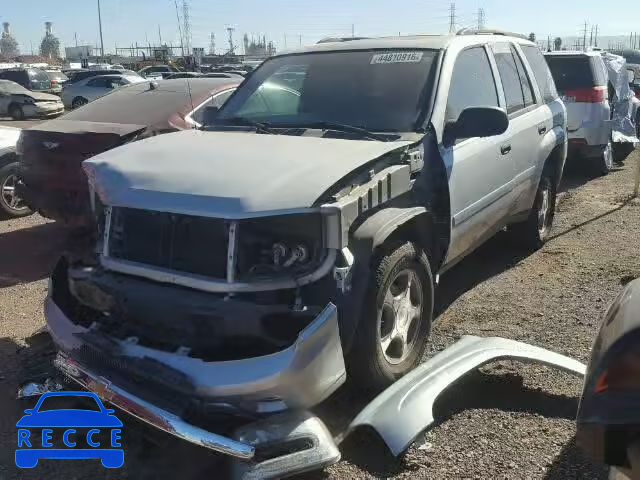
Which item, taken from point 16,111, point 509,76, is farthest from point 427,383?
point 16,111

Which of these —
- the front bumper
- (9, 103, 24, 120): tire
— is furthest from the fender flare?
(9, 103, 24, 120): tire

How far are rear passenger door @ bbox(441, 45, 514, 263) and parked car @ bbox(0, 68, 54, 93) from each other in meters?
26.0

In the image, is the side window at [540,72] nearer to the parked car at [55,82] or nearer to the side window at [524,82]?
the side window at [524,82]

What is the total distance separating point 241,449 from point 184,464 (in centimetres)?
74

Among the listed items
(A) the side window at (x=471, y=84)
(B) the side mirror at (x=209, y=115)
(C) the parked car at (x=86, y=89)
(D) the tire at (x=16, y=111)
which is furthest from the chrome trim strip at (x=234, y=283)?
(C) the parked car at (x=86, y=89)

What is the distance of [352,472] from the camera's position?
317cm

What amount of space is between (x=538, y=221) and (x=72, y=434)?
4.67 meters

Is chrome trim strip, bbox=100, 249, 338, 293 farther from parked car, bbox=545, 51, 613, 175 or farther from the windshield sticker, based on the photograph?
parked car, bbox=545, 51, 613, 175

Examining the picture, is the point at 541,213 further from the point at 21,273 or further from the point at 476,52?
the point at 21,273

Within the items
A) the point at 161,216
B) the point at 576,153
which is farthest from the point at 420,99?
the point at 576,153

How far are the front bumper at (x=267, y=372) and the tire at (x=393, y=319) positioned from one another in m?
0.32

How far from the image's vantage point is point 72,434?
11.6 ft

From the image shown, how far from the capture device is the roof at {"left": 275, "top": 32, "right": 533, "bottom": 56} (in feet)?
15.7

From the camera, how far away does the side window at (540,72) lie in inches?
247
